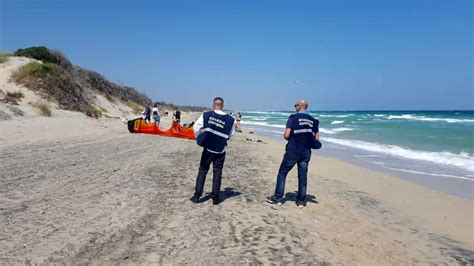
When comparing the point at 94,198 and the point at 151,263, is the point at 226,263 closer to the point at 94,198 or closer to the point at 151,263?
the point at 151,263

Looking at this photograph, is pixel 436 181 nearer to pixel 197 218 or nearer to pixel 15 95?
pixel 197 218

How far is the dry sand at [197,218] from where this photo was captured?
4.38m

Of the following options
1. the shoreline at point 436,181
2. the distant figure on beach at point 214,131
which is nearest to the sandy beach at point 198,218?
the shoreline at point 436,181

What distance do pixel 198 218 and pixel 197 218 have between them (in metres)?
0.02

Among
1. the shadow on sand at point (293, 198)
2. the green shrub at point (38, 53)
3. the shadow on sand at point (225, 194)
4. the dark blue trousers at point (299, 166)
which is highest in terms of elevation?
the green shrub at point (38, 53)

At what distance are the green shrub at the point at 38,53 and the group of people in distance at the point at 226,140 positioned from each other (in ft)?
97.7

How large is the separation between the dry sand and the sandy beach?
2 cm

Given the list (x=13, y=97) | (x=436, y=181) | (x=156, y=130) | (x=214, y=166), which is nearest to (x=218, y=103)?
(x=214, y=166)

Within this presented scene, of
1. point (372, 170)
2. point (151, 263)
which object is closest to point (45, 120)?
point (372, 170)

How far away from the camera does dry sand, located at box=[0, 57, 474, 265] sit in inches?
172

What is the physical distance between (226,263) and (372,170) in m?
9.49

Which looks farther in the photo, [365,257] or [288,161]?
[288,161]

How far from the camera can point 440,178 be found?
1114 centimetres

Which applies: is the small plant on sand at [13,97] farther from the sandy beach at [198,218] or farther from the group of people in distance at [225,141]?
the group of people in distance at [225,141]
